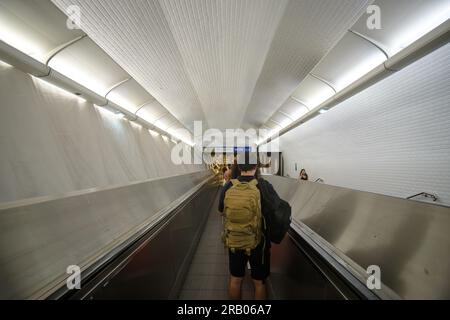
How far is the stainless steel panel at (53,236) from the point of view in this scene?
919 mm

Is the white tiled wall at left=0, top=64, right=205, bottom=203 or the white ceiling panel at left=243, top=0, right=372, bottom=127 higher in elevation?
the white ceiling panel at left=243, top=0, right=372, bottom=127

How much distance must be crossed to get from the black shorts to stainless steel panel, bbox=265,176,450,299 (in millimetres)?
662

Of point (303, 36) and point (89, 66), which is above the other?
point (303, 36)

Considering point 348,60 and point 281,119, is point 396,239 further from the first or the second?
Result: point 281,119

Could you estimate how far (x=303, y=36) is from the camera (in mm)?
3088

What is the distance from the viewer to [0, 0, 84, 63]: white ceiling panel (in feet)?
8.01

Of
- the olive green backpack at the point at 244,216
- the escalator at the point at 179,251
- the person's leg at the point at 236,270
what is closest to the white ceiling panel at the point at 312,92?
the escalator at the point at 179,251

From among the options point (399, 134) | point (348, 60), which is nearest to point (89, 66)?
point (348, 60)

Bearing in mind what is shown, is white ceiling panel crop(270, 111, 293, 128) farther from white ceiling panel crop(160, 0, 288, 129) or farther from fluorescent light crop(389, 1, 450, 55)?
fluorescent light crop(389, 1, 450, 55)

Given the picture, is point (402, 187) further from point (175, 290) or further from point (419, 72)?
point (175, 290)

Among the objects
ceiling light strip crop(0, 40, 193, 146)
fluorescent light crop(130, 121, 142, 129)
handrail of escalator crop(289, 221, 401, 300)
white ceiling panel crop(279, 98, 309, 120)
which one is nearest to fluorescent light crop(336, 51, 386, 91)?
white ceiling panel crop(279, 98, 309, 120)

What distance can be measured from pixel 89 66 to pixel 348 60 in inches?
217
